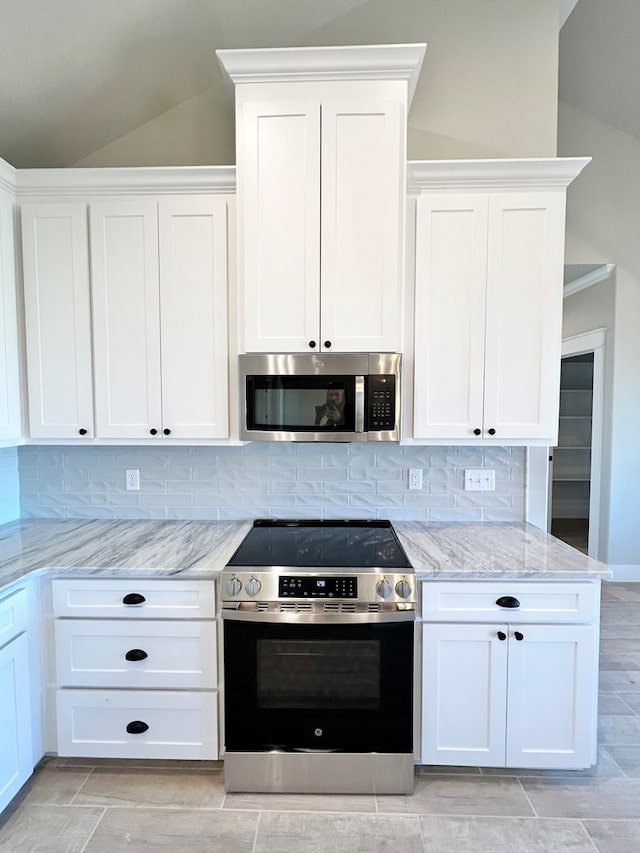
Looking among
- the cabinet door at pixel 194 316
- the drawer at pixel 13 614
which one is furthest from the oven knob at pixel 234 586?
the drawer at pixel 13 614

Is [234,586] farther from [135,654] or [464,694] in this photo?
[464,694]

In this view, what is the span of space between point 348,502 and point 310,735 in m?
1.03

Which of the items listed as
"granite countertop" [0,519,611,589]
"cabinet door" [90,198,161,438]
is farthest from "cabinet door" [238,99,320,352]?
"granite countertop" [0,519,611,589]

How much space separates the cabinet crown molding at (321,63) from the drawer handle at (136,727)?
2.68 metres

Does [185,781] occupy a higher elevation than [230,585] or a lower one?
lower

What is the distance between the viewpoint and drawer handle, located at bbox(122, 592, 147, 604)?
1.70 metres

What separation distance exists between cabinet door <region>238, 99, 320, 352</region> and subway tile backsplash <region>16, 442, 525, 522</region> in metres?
0.69

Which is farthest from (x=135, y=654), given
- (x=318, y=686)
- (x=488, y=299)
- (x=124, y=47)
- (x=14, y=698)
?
(x=124, y=47)

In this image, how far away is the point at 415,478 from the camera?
2264 millimetres

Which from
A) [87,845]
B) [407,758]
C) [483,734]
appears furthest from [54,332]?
[483,734]

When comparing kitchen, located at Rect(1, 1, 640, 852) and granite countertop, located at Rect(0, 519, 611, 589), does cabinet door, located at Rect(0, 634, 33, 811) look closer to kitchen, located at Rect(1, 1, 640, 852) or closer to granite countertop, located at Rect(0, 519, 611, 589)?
granite countertop, located at Rect(0, 519, 611, 589)

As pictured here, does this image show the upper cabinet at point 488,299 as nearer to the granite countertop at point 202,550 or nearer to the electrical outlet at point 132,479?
the granite countertop at point 202,550

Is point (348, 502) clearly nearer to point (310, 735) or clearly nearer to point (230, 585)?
point (230, 585)

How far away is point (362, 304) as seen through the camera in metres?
1.86
